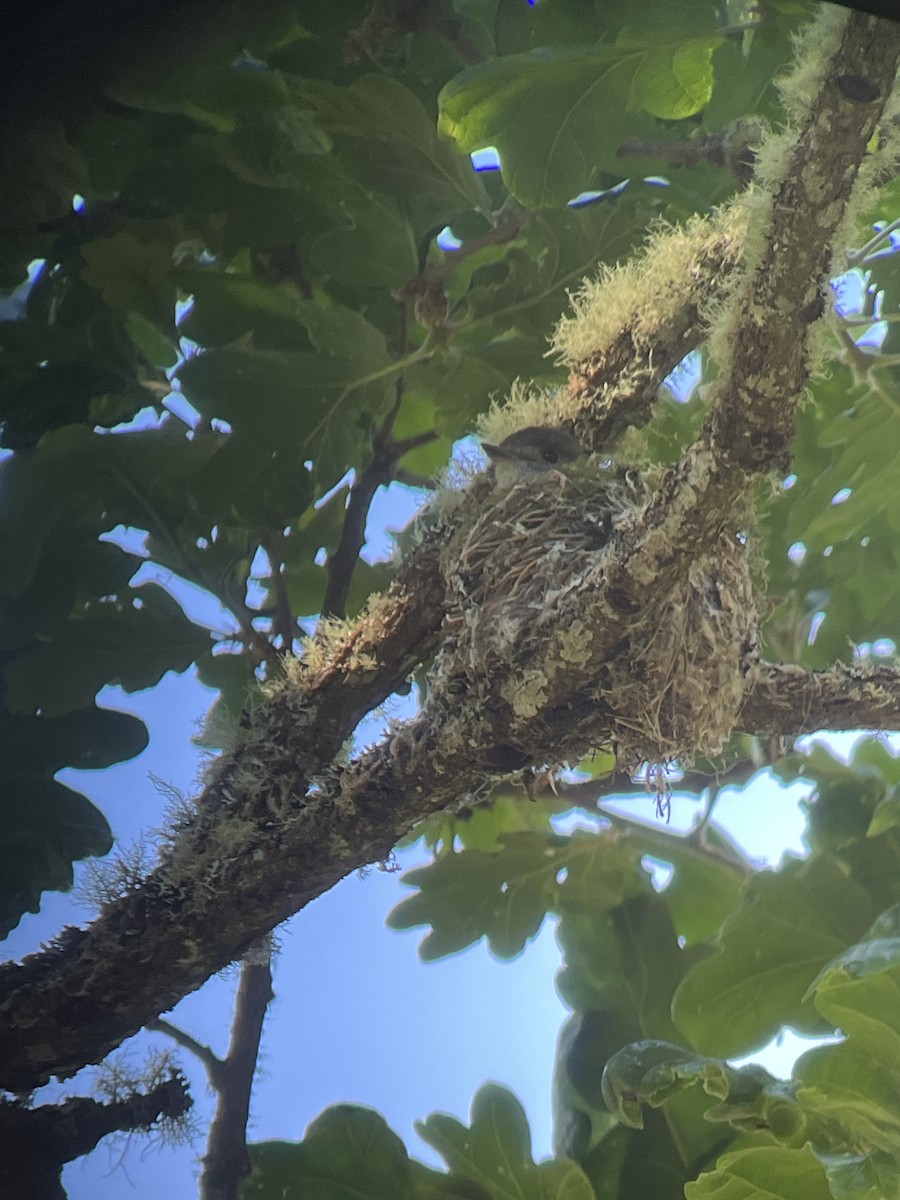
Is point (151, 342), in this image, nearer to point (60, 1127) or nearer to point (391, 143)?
point (391, 143)

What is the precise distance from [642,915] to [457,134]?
75 cm

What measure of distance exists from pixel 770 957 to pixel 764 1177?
7.7 inches

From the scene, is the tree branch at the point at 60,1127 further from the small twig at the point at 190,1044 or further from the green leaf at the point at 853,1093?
the green leaf at the point at 853,1093

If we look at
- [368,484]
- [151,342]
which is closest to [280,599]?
[368,484]

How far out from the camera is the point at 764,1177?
28.5 inches

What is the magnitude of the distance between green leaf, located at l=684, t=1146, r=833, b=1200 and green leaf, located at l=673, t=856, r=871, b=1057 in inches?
5.2

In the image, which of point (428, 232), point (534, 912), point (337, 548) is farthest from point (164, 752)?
point (428, 232)

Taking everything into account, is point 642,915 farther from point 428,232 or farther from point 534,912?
point 428,232

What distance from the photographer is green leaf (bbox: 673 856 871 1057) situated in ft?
2.84

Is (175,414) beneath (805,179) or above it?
above

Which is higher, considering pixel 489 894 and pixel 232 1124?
pixel 489 894

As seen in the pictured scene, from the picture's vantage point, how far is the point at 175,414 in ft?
2.95

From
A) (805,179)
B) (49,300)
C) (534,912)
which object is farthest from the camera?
(534,912)

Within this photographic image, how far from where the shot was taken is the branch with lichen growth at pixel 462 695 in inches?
22.5
